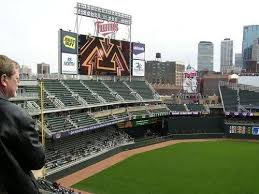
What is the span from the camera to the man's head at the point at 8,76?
226cm

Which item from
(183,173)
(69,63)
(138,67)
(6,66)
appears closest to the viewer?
(6,66)

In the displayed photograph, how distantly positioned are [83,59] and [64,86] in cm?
398

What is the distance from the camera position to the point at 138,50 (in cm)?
5356

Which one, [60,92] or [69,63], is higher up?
[69,63]

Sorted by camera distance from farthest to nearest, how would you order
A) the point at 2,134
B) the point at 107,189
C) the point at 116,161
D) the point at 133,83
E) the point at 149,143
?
1. the point at 133,83
2. the point at 149,143
3. the point at 116,161
4. the point at 107,189
5. the point at 2,134

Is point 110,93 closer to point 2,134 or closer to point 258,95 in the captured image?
point 258,95

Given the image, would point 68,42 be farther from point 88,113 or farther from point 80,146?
point 80,146

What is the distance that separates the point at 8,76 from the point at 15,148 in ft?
1.44

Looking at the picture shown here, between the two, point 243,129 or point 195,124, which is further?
point 195,124

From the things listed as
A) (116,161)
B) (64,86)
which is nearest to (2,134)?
(116,161)

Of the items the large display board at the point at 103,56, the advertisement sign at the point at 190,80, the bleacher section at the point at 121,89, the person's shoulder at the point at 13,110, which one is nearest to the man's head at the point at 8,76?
the person's shoulder at the point at 13,110

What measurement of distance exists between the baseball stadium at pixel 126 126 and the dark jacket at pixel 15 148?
18128mm

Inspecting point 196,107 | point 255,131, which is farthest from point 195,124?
point 255,131

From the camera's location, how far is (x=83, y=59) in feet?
148
